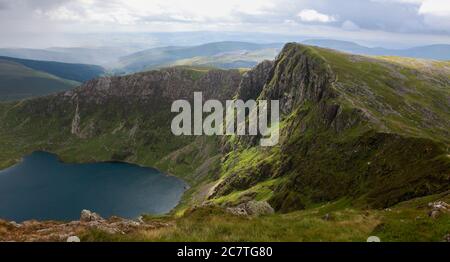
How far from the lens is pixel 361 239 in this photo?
2800cm

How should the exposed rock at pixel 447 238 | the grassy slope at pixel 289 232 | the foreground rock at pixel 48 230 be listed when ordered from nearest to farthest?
the exposed rock at pixel 447 238 → the grassy slope at pixel 289 232 → the foreground rock at pixel 48 230

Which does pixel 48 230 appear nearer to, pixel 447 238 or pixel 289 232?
pixel 289 232

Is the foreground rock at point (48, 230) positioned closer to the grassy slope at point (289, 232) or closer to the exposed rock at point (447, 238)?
the grassy slope at point (289, 232)

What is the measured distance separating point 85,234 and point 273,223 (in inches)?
579

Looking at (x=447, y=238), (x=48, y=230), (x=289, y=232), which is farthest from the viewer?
(x=48, y=230)

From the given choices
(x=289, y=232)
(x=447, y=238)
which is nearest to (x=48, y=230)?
(x=289, y=232)

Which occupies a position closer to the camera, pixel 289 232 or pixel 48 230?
pixel 289 232

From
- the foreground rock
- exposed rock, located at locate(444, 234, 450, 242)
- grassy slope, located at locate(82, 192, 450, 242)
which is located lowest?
the foreground rock

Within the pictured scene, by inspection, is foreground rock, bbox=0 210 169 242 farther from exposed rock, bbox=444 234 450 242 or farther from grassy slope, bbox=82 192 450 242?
exposed rock, bbox=444 234 450 242

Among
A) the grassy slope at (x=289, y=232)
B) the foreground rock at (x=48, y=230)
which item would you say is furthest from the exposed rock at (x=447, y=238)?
the foreground rock at (x=48, y=230)

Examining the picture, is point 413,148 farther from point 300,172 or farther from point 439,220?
point 439,220

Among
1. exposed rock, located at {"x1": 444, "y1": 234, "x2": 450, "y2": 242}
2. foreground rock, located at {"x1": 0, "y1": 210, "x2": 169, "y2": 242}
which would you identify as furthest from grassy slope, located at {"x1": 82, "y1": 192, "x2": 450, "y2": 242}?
foreground rock, located at {"x1": 0, "y1": 210, "x2": 169, "y2": 242}

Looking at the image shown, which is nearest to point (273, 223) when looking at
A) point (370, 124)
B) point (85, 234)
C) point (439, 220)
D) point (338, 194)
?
point (439, 220)

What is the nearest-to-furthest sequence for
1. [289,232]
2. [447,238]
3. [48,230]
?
[447,238] → [289,232] → [48,230]
